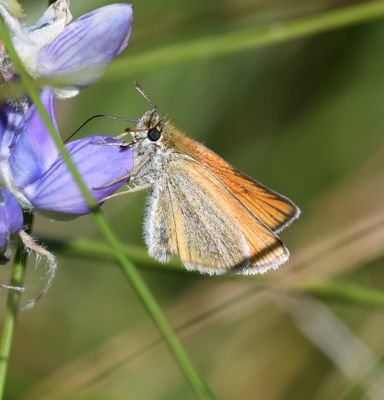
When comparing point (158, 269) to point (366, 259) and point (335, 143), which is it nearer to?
point (366, 259)

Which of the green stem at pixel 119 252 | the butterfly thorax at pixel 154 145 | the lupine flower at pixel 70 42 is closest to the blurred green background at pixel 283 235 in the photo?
the butterfly thorax at pixel 154 145

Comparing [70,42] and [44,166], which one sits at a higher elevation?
[70,42]

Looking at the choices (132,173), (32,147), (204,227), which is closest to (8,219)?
(32,147)

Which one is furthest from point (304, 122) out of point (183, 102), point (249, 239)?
point (249, 239)

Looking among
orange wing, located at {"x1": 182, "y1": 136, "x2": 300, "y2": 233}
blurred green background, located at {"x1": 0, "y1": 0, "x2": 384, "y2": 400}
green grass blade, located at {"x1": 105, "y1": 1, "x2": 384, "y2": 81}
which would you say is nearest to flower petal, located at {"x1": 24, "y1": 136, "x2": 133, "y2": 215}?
green grass blade, located at {"x1": 105, "y1": 1, "x2": 384, "y2": 81}

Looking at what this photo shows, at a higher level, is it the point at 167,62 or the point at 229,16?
the point at 229,16

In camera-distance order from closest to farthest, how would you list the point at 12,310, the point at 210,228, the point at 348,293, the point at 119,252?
the point at 119,252, the point at 12,310, the point at 348,293, the point at 210,228

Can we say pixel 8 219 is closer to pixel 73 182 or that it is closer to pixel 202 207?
pixel 73 182
